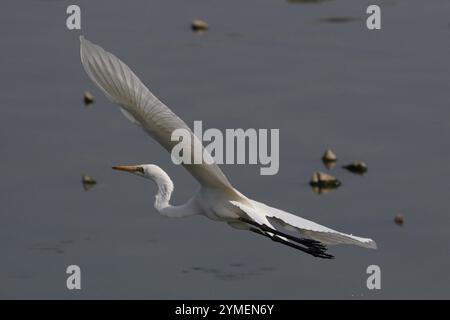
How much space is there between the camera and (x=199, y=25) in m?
14.1

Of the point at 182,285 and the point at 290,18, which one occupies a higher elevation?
the point at 290,18

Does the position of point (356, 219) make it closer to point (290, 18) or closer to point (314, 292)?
point (314, 292)

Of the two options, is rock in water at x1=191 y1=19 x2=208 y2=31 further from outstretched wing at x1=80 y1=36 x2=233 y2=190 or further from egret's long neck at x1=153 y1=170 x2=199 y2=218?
outstretched wing at x1=80 y1=36 x2=233 y2=190

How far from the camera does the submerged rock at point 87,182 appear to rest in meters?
11.2

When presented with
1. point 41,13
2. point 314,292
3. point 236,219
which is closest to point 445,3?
point 41,13

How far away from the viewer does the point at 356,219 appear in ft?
35.0

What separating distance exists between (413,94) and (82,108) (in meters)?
2.56

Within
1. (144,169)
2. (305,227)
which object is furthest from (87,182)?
(305,227)

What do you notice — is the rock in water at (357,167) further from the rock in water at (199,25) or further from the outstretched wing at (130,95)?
the outstretched wing at (130,95)

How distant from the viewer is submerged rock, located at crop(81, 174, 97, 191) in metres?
11.2

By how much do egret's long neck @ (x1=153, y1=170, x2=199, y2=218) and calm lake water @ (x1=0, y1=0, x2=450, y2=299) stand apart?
2.18 m

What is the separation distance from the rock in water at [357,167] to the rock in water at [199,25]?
3.24 meters

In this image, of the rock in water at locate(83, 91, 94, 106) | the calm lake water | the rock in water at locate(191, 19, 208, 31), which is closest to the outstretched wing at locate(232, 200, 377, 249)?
the calm lake water

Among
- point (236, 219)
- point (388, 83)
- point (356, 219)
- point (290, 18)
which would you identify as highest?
point (290, 18)
